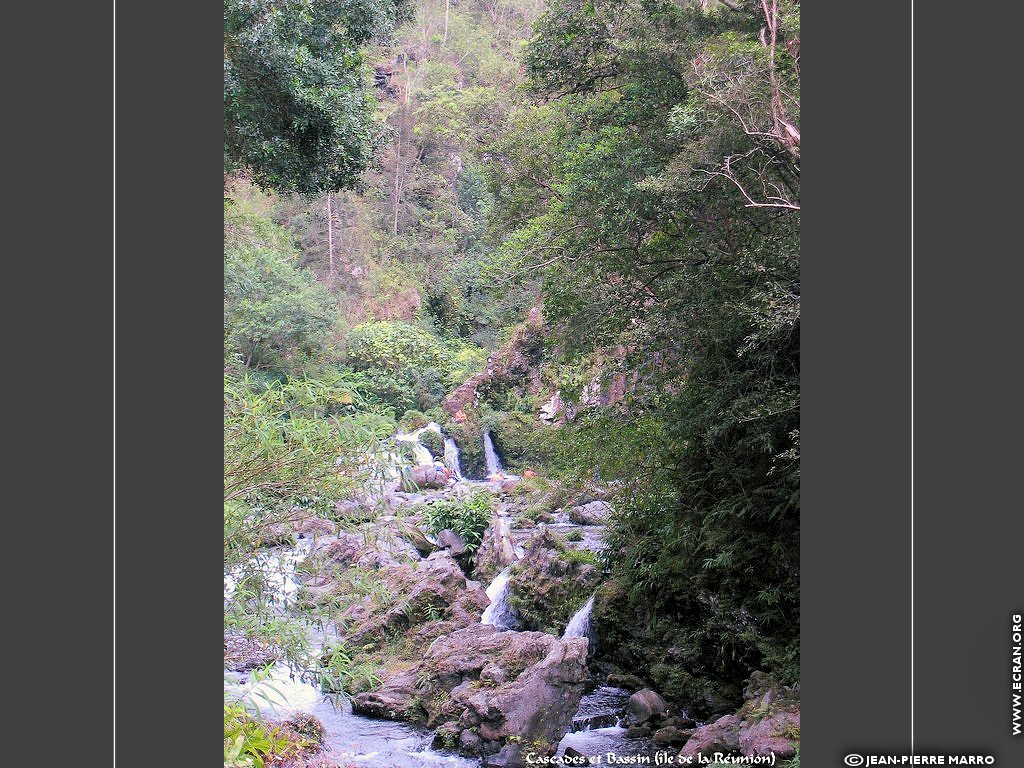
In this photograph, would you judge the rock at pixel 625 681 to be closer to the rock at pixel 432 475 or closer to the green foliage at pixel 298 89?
the green foliage at pixel 298 89

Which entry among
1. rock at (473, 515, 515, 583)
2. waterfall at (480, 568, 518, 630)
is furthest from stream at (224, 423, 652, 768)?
rock at (473, 515, 515, 583)

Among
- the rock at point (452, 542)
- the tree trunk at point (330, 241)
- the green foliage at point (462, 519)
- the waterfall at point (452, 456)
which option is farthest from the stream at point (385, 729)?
the tree trunk at point (330, 241)

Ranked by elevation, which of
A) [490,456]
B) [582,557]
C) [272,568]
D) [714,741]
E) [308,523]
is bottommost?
[714,741]

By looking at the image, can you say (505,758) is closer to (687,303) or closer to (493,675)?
(493,675)

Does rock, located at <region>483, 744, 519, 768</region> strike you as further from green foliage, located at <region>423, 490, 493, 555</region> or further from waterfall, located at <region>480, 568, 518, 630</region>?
green foliage, located at <region>423, 490, 493, 555</region>

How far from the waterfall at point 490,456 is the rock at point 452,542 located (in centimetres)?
344

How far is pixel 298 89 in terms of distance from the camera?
561cm

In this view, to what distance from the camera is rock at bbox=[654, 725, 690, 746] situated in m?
5.62

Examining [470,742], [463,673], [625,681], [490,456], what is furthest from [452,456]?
[470,742]

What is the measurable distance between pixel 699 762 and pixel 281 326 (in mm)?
6081

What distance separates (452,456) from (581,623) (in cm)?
555

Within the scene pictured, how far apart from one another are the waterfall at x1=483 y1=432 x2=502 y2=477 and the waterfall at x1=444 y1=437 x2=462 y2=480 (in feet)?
1.53
